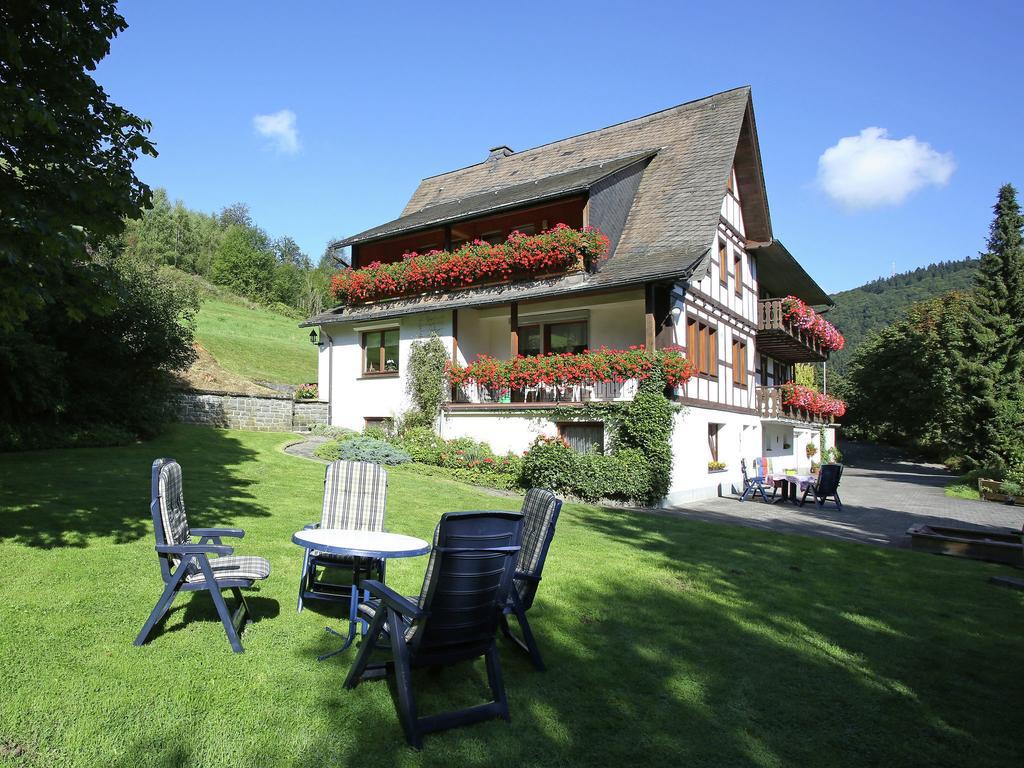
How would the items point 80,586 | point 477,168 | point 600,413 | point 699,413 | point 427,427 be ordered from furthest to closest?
point 477,168
point 427,427
point 699,413
point 600,413
point 80,586

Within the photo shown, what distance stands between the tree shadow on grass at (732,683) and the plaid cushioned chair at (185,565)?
0.99 metres

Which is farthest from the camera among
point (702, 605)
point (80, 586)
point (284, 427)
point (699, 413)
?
point (284, 427)

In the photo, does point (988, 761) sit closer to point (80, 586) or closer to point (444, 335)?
point (80, 586)

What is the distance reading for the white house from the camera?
16.9 metres

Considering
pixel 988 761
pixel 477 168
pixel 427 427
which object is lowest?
pixel 988 761

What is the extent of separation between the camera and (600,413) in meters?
15.6

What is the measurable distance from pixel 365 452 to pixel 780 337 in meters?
15.7

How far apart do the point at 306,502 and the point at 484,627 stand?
7321 millimetres

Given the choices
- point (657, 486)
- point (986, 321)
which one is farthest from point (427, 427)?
point (986, 321)

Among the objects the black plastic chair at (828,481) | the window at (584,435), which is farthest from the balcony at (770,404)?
the window at (584,435)

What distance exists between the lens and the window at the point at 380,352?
21547mm

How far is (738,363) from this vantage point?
70.3 ft

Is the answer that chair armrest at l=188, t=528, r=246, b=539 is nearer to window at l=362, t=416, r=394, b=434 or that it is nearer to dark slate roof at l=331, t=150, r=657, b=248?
dark slate roof at l=331, t=150, r=657, b=248

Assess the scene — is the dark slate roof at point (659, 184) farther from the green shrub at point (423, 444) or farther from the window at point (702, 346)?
the green shrub at point (423, 444)
